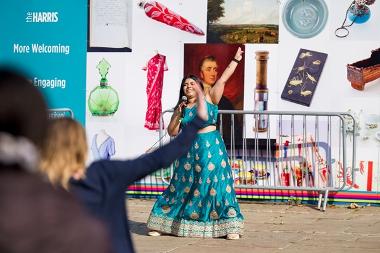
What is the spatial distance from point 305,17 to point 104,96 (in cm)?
294

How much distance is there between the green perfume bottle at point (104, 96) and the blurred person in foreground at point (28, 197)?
1104 centimetres

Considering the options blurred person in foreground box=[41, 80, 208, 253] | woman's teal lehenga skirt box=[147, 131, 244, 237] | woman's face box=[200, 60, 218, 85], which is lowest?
woman's teal lehenga skirt box=[147, 131, 244, 237]

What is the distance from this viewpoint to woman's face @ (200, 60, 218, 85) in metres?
12.6

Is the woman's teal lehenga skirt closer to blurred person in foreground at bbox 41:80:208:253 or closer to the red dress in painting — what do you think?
the red dress in painting

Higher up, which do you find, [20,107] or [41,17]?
[41,17]

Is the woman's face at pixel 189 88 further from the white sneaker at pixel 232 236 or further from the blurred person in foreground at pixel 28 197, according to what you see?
the blurred person in foreground at pixel 28 197

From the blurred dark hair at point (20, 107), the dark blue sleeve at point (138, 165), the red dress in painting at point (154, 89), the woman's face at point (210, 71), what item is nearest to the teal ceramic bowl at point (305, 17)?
the woman's face at point (210, 71)

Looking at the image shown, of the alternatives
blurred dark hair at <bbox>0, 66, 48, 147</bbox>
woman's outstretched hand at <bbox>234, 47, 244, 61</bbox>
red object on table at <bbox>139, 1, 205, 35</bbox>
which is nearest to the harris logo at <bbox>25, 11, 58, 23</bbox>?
red object on table at <bbox>139, 1, 205, 35</bbox>

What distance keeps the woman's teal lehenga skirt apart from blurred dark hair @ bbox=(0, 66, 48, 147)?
7.48 meters

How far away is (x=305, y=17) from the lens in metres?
12.5

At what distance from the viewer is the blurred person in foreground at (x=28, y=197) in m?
2.00

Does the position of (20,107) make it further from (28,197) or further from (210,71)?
(210,71)

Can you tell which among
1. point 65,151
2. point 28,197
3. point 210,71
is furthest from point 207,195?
point 28,197

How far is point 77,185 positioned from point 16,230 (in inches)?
74.0
